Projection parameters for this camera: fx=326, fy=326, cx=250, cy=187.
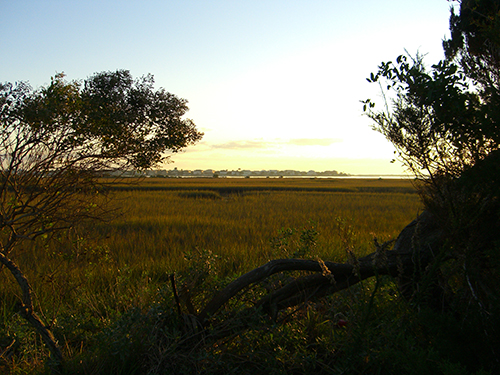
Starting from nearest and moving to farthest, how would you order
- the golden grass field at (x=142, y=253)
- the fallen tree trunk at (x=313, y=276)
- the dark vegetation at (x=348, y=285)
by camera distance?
the dark vegetation at (x=348, y=285), the fallen tree trunk at (x=313, y=276), the golden grass field at (x=142, y=253)

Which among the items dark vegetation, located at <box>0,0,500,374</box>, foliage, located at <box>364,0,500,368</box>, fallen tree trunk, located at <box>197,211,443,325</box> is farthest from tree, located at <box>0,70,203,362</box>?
foliage, located at <box>364,0,500,368</box>

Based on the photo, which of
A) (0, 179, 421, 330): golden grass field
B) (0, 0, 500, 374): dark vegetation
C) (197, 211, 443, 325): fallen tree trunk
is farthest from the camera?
(0, 179, 421, 330): golden grass field

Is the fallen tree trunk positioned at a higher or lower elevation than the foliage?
lower

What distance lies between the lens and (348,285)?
2.86 m

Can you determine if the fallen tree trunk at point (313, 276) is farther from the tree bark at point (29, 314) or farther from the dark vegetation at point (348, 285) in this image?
the tree bark at point (29, 314)

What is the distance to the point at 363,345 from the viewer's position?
2.28m

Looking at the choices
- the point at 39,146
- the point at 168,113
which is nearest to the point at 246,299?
the point at 39,146

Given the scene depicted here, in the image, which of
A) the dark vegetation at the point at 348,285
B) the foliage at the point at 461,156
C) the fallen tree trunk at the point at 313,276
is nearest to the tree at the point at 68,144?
the dark vegetation at the point at 348,285

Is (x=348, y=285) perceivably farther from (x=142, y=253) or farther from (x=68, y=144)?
(x=142, y=253)

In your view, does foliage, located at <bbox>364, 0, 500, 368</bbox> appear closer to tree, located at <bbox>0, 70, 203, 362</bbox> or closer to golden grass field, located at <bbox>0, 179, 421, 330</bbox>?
golden grass field, located at <bbox>0, 179, 421, 330</bbox>

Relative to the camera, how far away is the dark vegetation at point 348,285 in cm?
220

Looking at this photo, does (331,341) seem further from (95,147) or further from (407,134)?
(95,147)

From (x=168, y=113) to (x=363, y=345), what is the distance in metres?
4.34

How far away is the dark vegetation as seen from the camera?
2.20 metres
